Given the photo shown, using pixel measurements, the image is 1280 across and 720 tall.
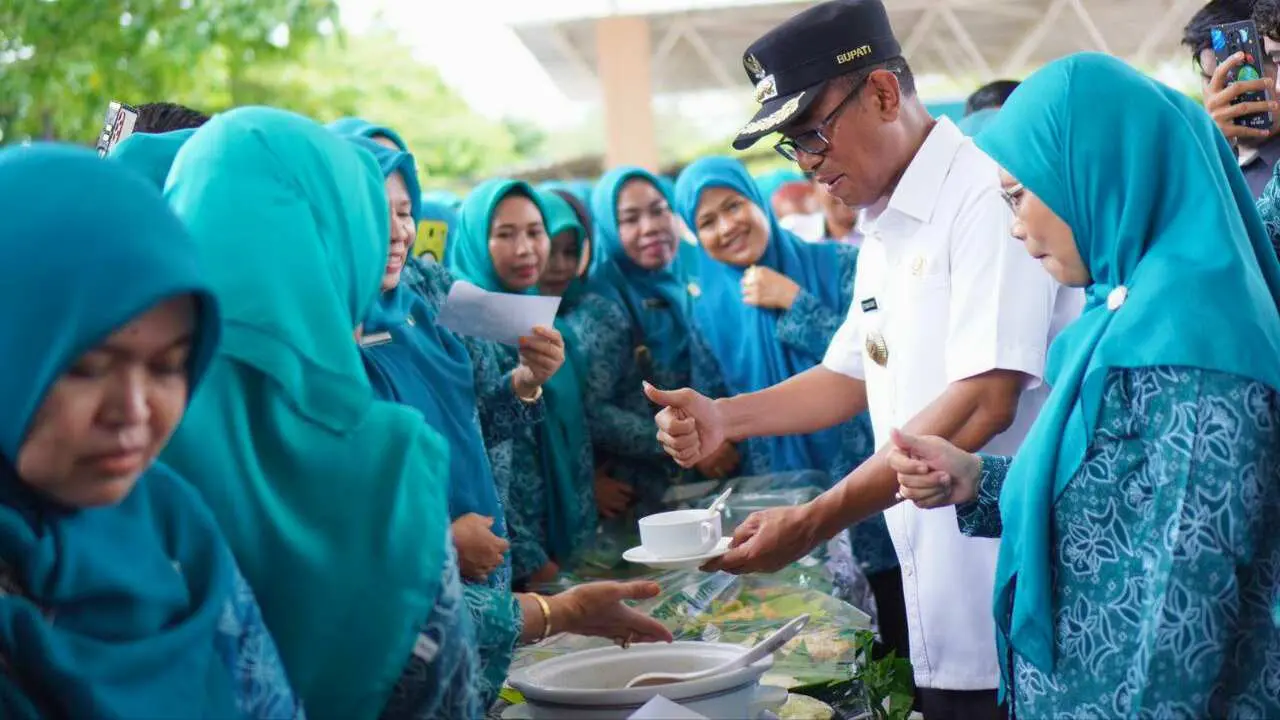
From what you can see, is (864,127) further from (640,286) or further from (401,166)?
(640,286)

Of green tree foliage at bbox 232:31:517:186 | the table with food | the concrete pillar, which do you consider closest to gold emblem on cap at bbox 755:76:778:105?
the table with food

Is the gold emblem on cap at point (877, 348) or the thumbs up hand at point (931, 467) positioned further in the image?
the gold emblem on cap at point (877, 348)

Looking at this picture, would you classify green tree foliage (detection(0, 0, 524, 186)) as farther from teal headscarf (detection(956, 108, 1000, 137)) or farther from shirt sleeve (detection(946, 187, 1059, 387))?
shirt sleeve (detection(946, 187, 1059, 387))

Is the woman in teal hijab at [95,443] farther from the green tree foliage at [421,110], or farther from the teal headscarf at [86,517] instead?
the green tree foliage at [421,110]

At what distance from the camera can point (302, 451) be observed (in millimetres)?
1389

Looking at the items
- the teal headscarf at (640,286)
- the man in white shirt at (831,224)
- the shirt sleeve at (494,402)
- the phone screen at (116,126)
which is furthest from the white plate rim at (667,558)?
the man in white shirt at (831,224)

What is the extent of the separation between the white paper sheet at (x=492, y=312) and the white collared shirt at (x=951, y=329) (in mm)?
800

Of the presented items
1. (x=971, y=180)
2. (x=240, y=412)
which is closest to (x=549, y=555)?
(x=971, y=180)

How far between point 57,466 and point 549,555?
2.82m

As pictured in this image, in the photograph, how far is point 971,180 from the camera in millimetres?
2531

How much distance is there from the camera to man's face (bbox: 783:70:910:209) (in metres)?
2.65

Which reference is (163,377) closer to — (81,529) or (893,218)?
(81,529)

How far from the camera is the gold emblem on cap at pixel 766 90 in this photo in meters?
2.74

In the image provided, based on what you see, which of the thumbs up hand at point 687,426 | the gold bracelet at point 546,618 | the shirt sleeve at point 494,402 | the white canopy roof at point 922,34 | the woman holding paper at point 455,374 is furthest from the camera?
the white canopy roof at point 922,34
